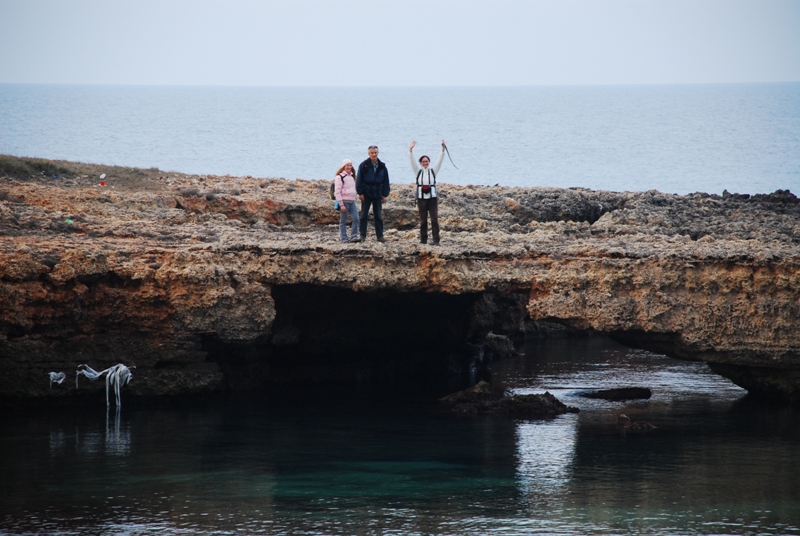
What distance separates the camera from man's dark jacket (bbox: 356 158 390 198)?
23594 millimetres

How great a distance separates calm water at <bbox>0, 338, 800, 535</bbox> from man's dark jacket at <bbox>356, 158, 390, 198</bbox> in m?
5.43

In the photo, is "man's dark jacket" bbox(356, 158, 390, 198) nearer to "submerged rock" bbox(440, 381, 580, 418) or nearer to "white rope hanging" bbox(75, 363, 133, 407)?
"submerged rock" bbox(440, 381, 580, 418)

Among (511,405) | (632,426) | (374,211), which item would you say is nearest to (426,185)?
(374,211)

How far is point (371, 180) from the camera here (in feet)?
77.7

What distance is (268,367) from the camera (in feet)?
95.2

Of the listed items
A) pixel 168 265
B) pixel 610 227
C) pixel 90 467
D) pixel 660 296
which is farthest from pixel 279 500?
pixel 610 227

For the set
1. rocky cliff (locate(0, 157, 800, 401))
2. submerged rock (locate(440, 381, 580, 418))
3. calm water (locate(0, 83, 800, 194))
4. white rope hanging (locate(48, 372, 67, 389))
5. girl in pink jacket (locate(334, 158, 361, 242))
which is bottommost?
submerged rock (locate(440, 381, 580, 418))

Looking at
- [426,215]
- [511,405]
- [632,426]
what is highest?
[426,215]

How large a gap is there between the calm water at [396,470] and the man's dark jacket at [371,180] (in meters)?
5.43

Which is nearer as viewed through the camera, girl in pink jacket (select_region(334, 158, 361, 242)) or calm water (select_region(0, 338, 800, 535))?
calm water (select_region(0, 338, 800, 535))

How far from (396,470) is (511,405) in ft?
20.1

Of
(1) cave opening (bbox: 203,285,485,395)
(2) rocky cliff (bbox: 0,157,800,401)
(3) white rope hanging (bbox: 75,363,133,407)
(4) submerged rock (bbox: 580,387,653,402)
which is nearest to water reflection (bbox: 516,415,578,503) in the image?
(2) rocky cliff (bbox: 0,157,800,401)

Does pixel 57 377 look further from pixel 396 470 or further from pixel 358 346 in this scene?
pixel 358 346

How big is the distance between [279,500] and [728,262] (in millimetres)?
11832
